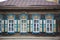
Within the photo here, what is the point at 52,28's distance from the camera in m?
15.9

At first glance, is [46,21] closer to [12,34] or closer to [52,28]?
[52,28]

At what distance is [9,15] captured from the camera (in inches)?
629

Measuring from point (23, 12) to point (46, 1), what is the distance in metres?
2.16

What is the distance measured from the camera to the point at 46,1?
1656 centimetres

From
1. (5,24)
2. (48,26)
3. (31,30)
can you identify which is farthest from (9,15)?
(48,26)

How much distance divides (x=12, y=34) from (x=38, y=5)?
301 cm

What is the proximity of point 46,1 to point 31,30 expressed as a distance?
2.68 metres

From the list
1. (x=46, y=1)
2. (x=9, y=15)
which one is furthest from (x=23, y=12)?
(x=46, y=1)

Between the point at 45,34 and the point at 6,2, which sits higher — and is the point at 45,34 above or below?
below

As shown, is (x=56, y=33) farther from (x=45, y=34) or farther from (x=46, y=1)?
(x=46, y=1)

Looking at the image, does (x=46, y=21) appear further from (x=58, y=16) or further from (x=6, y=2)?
(x=6, y=2)

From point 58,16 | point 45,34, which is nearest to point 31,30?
point 45,34

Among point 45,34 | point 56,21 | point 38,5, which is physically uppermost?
point 38,5

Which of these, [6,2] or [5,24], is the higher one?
[6,2]
